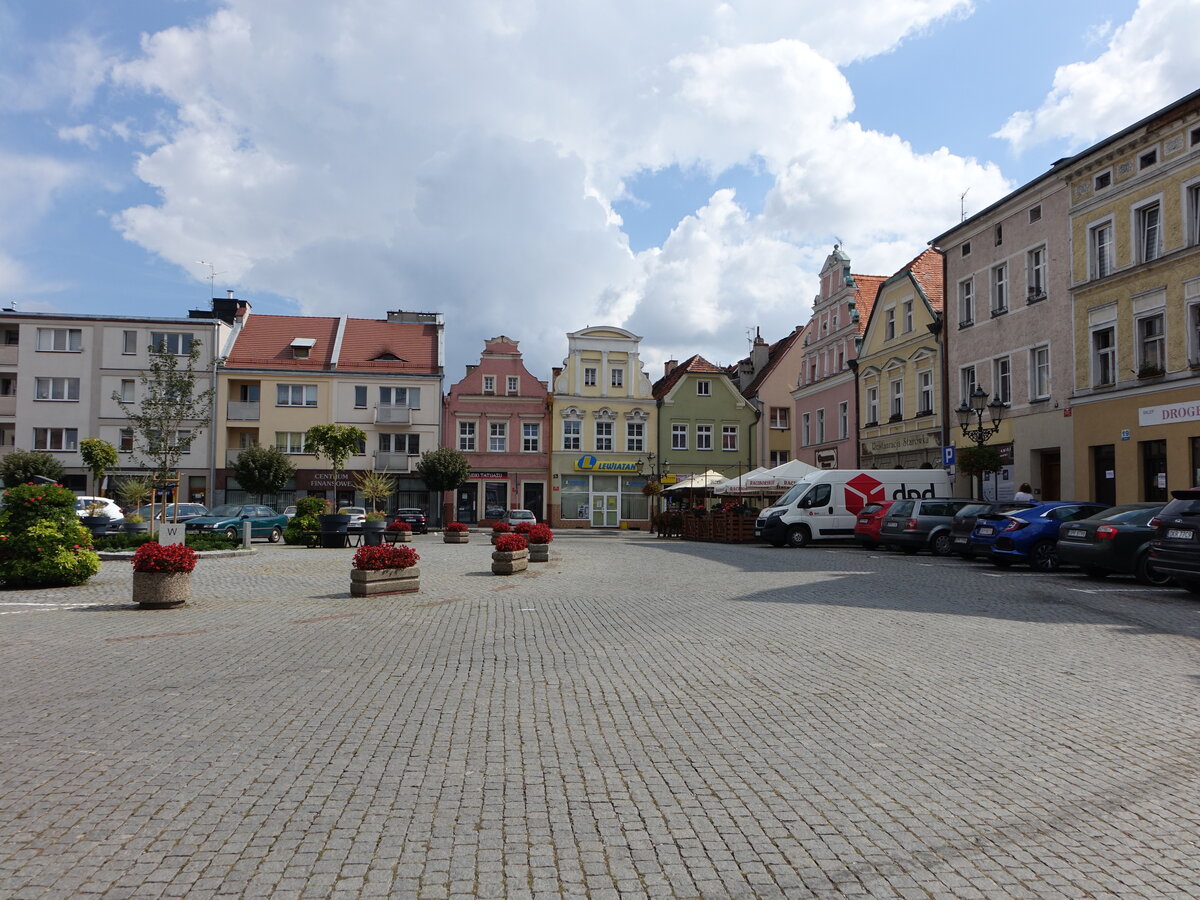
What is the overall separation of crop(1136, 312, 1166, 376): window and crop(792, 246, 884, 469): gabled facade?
1748cm

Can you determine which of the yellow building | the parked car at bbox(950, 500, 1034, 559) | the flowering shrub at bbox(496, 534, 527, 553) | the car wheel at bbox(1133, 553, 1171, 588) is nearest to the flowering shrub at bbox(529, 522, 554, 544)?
the flowering shrub at bbox(496, 534, 527, 553)

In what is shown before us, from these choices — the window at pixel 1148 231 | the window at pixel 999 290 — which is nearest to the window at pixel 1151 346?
the window at pixel 1148 231

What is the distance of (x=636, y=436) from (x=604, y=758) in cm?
5458

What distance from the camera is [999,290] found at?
32.8m

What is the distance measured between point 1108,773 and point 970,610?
7550 mm

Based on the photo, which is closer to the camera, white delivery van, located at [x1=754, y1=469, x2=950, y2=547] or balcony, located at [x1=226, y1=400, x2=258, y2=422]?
white delivery van, located at [x1=754, y1=469, x2=950, y2=547]

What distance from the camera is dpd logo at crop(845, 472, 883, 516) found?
99.8 feet

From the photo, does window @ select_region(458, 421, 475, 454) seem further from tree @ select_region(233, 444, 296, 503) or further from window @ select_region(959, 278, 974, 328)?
window @ select_region(959, 278, 974, 328)

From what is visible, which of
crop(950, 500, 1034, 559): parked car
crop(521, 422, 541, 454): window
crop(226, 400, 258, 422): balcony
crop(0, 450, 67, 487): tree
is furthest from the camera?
crop(521, 422, 541, 454): window

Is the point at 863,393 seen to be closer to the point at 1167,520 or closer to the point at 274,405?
the point at 1167,520

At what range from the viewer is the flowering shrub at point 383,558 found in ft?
48.3

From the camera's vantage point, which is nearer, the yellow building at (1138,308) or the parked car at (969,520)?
the parked car at (969,520)

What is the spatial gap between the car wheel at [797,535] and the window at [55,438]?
43.6 m

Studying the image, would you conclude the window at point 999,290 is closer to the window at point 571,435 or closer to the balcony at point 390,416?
the window at point 571,435
